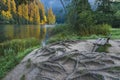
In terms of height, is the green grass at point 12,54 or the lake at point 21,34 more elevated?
the green grass at point 12,54

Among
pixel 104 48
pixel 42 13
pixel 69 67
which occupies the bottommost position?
pixel 42 13

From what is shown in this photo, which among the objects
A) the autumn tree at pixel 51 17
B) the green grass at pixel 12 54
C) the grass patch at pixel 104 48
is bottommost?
the autumn tree at pixel 51 17

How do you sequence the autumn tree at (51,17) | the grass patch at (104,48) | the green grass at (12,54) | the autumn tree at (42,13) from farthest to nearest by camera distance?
1. the autumn tree at (42,13)
2. the autumn tree at (51,17)
3. the green grass at (12,54)
4. the grass patch at (104,48)

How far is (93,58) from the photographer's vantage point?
7.50m

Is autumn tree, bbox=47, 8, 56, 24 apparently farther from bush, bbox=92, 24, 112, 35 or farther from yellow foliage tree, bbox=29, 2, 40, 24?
bush, bbox=92, 24, 112, 35

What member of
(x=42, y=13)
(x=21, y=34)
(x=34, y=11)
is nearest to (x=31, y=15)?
(x=34, y=11)

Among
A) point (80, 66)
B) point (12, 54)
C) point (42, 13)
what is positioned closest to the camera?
point (80, 66)

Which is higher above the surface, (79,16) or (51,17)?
(79,16)

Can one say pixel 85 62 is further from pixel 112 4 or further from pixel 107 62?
pixel 112 4

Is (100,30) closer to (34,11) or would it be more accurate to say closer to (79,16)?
(79,16)

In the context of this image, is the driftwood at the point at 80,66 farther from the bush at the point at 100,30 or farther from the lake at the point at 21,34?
the lake at the point at 21,34

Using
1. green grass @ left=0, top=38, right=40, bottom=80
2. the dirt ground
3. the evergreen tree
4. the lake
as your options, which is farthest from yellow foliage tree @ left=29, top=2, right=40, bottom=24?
the dirt ground

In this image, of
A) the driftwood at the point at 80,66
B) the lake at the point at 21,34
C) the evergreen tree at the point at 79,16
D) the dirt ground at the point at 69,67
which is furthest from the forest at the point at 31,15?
the driftwood at the point at 80,66

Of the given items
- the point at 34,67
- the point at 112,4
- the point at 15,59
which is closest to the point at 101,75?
the point at 34,67
